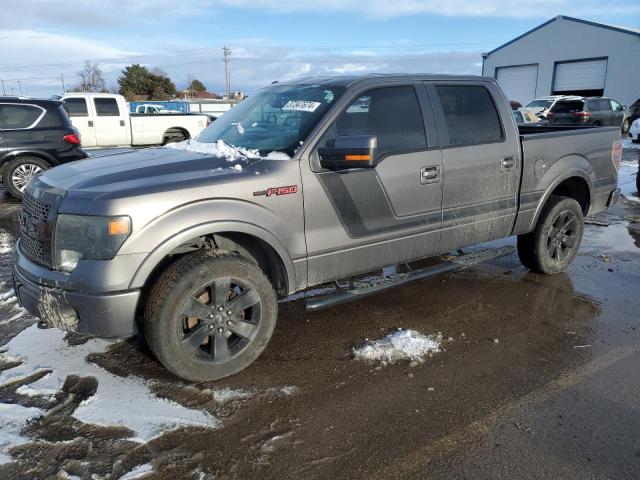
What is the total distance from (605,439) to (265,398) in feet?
6.25

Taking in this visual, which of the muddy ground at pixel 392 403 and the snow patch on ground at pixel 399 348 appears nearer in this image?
the muddy ground at pixel 392 403

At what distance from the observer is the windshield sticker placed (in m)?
3.73

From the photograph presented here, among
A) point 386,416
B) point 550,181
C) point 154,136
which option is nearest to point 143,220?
point 386,416

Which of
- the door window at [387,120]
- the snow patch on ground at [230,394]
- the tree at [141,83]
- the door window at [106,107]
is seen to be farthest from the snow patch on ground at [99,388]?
the tree at [141,83]

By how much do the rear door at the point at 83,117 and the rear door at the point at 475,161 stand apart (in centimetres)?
1318

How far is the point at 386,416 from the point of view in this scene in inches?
118

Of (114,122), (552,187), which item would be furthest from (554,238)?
(114,122)

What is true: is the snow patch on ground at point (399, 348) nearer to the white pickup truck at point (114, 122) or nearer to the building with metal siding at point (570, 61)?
the white pickup truck at point (114, 122)

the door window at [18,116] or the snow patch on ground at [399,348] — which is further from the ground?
the door window at [18,116]

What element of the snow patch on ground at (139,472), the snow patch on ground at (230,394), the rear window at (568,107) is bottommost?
the snow patch on ground at (230,394)

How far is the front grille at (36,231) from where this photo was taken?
302cm

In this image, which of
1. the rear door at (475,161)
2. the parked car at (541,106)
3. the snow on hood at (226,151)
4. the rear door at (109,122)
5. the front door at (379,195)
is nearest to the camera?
the snow on hood at (226,151)

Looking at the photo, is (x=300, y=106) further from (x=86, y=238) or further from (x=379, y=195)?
(x=86, y=238)

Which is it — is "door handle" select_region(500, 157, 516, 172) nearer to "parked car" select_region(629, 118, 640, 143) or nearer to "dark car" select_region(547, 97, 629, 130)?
"parked car" select_region(629, 118, 640, 143)
